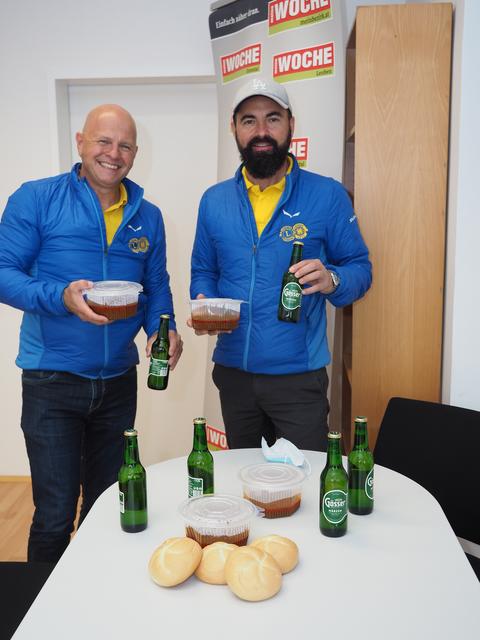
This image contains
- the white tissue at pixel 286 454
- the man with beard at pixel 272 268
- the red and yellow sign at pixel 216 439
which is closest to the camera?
the white tissue at pixel 286 454

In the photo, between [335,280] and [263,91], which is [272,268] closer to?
[335,280]

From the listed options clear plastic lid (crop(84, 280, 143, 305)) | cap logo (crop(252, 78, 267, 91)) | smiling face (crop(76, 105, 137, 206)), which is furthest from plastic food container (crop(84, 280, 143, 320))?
cap logo (crop(252, 78, 267, 91))

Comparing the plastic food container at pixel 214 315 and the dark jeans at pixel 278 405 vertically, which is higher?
the plastic food container at pixel 214 315

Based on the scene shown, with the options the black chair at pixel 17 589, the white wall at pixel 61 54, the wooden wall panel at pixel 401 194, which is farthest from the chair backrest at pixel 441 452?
the white wall at pixel 61 54

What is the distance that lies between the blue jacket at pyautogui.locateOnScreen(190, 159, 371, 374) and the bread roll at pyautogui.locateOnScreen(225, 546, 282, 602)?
116 centimetres

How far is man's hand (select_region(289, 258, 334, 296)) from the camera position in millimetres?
1905

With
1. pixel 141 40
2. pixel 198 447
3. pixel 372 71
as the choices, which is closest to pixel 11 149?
pixel 141 40

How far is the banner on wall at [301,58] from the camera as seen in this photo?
2697 mm

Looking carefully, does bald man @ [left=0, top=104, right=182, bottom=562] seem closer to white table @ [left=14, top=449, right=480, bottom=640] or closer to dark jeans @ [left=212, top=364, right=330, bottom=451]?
dark jeans @ [left=212, top=364, right=330, bottom=451]

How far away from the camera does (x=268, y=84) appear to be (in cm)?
221

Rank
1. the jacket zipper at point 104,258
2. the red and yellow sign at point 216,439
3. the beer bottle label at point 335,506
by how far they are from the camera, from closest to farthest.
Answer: the beer bottle label at point 335,506, the jacket zipper at point 104,258, the red and yellow sign at point 216,439

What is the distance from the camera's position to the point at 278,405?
220 centimetres

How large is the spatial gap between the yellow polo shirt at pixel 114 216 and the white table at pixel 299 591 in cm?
109

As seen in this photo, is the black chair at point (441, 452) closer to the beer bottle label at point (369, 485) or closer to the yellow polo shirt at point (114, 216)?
the beer bottle label at point (369, 485)
